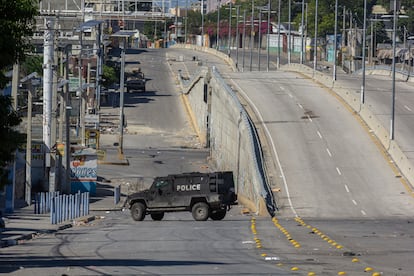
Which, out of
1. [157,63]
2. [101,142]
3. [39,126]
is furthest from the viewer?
[157,63]

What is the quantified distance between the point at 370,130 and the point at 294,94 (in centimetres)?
1583

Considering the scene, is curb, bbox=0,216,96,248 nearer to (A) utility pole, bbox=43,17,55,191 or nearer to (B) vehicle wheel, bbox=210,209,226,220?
(B) vehicle wheel, bbox=210,209,226,220

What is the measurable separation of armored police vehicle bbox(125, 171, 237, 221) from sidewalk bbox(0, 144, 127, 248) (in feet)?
8.60

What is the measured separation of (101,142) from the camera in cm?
8819

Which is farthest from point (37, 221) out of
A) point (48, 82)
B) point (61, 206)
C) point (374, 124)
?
point (374, 124)

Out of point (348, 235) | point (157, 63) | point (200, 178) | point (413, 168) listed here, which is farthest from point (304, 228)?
point (157, 63)

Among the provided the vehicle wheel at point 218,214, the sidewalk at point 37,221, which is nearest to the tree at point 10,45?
the sidewalk at point 37,221

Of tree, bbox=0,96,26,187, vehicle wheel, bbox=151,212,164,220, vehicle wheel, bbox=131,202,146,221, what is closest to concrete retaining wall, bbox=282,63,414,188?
vehicle wheel, bbox=151,212,164,220

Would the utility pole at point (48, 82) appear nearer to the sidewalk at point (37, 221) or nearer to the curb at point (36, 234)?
the sidewalk at point (37, 221)

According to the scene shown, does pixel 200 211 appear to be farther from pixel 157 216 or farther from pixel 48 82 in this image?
pixel 48 82

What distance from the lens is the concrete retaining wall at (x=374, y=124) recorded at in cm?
5728

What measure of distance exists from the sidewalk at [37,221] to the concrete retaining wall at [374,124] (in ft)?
49.3

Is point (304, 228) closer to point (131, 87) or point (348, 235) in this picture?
point (348, 235)

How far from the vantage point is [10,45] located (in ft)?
78.3
